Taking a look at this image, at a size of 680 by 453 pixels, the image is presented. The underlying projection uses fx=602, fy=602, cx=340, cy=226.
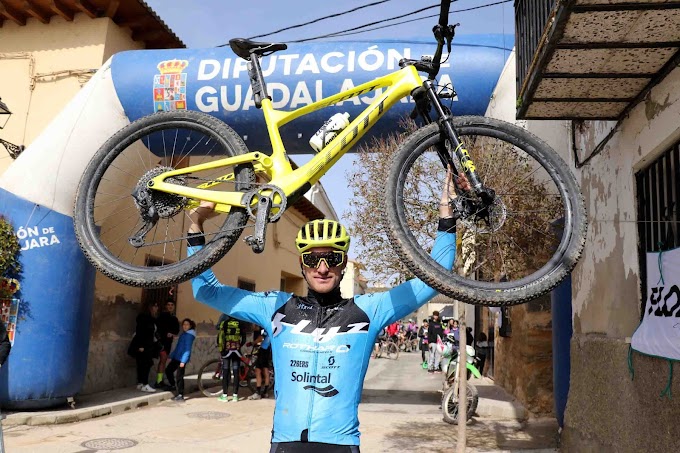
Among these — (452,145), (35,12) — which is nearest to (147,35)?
(35,12)

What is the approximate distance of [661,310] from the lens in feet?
14.2

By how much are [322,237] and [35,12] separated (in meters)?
11.7

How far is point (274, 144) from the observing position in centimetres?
406

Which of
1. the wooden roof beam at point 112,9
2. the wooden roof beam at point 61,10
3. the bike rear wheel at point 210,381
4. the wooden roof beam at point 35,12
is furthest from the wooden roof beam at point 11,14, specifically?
the bike rear wheel at point 210,381

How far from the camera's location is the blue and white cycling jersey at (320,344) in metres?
2.79

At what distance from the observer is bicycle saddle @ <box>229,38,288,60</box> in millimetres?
4258

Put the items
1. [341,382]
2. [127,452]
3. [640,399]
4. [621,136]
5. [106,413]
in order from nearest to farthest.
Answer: [341,382] → [640,399] → [621,136] → [127,452] → [106,413]

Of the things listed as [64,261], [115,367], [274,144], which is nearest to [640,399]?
[274,144]

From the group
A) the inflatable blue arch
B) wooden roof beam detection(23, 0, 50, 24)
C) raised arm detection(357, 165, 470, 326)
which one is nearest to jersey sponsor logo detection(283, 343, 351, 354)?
raised arm detection(357, 165, 470, 326)

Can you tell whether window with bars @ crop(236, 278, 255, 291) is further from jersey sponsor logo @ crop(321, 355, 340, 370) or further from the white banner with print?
jersey sponsor logo @ crop(321, 355, 340, 370)

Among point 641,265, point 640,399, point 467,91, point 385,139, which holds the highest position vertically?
point 467,91

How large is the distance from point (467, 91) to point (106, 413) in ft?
24.2

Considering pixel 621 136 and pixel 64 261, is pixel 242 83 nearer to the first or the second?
pixel 64 261

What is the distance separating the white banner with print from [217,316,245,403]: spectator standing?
8007 mm
